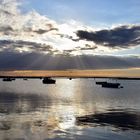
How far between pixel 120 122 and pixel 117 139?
45.6 feet

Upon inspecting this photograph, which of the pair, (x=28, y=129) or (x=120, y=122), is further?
(x=120, y=122)

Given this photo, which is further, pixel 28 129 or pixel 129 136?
pixel 28 129

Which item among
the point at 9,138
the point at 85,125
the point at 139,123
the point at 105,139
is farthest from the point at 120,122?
the point at 9,138

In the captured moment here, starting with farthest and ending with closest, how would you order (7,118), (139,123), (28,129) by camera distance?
(7,118)
(139,123)
(28,129)

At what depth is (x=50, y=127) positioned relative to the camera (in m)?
48.6

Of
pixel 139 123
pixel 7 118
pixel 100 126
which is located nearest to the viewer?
pixel 100 126

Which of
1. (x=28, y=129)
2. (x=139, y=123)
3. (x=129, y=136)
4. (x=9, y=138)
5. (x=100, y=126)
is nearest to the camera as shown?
(x=9, y=138)

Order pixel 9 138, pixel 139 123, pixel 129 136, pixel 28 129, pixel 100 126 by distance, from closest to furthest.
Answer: pixel 9 138, pixel 129 136, pixel 28 129, pixel 100 126, pixel 139 123

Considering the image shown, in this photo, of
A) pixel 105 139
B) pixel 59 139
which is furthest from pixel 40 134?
pixel 105 139

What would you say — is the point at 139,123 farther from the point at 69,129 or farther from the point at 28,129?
the point at 28,129

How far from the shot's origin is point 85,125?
50.5 m

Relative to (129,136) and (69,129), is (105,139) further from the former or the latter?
(69,129)

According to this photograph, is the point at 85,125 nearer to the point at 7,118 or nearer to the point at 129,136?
the point at 129,136

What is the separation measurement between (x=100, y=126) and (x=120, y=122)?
19.6 ft
